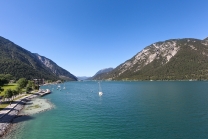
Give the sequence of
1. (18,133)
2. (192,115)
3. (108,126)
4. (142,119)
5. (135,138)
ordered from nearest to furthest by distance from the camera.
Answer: (135,138) < (18,133) < (108,126) < (142,119) < (192,115)

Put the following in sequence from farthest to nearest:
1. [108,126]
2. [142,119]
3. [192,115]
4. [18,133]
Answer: [192,115] → [142,119] → [108,126] → [18,133]

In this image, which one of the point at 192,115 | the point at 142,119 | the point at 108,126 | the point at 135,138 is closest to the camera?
the point at 135,138

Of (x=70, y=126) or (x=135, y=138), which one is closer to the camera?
(x=135, y=138)

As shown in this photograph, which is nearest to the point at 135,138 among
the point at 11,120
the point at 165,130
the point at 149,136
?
the point at 149,136

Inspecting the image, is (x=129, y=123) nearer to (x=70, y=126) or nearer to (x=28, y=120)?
(x=70, y=126)

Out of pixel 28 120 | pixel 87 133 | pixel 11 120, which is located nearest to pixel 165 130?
pixel 87 133

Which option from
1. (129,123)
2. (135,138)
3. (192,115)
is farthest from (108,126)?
(192,115)

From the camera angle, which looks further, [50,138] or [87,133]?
[87,133]

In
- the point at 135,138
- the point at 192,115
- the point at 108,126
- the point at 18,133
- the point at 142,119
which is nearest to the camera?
the point at 135,138

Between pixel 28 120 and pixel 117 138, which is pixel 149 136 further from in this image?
pixel 28 120
